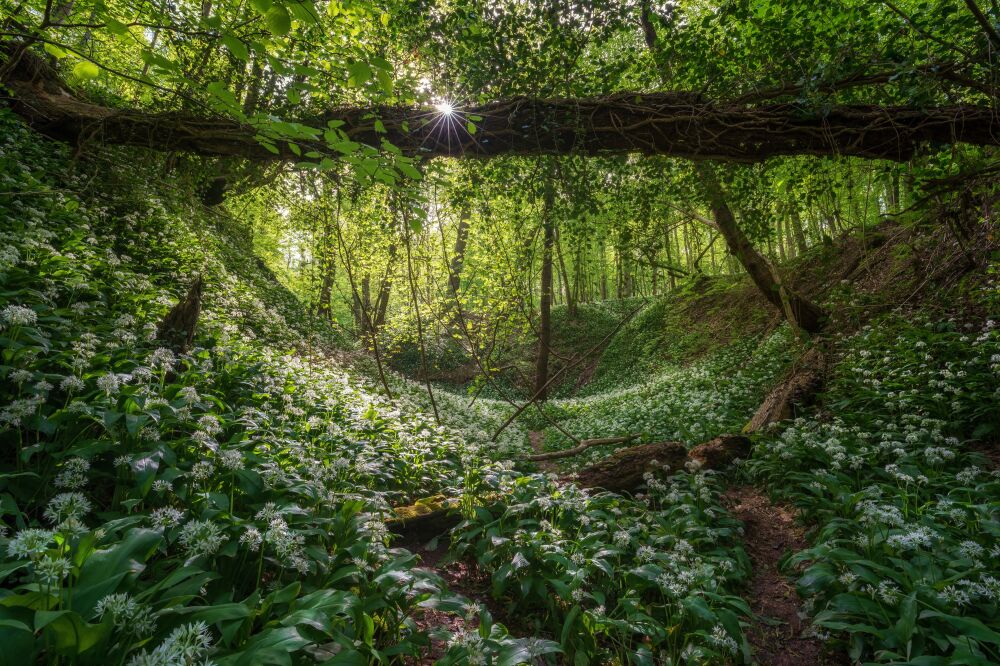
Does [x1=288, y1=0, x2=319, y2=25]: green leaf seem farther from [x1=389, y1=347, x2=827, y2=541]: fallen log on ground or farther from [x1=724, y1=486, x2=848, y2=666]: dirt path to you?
[x1=724, y1=486, x2=848, y2=666]: dirt path

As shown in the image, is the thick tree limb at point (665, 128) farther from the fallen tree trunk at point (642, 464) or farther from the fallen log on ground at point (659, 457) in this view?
the fallen tree trunk at point (642, 464)

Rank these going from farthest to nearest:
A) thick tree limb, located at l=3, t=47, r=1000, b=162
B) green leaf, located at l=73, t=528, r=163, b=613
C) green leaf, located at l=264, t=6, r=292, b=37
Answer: thick tree limb, located at l=3, t=47, r=1000, b=162 → green leaf, located at l=264, t=6, r=292, b=37 → green leaf, located at l=73, t=528, r=163, b=613

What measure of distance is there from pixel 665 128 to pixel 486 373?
171 inches

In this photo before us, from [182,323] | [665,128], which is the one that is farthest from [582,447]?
[182,323]

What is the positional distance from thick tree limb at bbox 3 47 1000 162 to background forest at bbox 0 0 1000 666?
4 cm

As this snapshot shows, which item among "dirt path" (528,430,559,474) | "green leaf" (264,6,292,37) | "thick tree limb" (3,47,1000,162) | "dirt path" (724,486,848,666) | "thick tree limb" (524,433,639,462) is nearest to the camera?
"green leaf" (264,6,292,37)

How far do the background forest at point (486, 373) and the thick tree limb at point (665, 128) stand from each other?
0.12 ft

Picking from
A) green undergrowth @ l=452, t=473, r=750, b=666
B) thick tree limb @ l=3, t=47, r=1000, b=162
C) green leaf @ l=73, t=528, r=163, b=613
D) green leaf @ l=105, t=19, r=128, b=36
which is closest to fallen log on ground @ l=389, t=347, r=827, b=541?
green undergrowth @ l=452, t=473, r=750, b=666

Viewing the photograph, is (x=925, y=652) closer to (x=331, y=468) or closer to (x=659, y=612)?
(x=659, y=612)

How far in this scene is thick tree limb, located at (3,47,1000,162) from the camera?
4812mm

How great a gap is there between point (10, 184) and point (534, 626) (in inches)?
290

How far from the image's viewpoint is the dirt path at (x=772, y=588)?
3.07 metres

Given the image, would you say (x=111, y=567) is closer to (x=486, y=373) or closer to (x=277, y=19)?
(x=277, y=19)

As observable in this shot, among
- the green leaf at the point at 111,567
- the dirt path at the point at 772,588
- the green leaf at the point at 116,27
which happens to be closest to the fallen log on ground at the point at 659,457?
the dirt path at the point at 772,588
